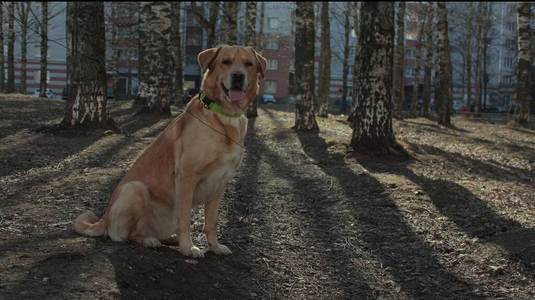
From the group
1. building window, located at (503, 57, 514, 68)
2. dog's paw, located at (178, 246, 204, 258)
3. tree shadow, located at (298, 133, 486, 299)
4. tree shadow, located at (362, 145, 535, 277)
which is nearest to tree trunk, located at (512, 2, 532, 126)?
tree shadow, located at (362, 145, 535, 277)

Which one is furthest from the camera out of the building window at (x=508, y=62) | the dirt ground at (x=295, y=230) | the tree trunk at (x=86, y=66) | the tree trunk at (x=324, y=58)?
the building window at (x=508, y=62)

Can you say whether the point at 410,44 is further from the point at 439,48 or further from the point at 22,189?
the point at 22,189

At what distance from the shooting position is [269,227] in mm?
6590

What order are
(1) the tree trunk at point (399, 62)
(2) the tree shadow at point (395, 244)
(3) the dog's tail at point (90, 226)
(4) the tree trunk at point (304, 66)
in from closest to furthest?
(3) the dog's tail at point (90, 226) → (2) the tree shadow at point (395, 244) → (4) the tree trunk at point (304, 66) → (1) the tree trunk at point (399, 62)

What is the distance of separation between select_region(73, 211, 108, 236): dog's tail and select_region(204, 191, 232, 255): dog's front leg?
33.0 inches

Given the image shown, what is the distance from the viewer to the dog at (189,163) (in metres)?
4.41

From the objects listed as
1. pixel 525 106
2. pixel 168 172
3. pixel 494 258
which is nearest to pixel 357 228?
pixel 494 258

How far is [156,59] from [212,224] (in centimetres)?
1204

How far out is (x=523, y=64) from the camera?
73.0 ft

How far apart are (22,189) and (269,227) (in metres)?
3.12

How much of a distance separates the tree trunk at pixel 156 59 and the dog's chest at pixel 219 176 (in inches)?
480

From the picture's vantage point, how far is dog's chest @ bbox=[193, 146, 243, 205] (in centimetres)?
445

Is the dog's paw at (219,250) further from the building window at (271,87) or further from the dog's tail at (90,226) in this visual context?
the building window at (271,87)

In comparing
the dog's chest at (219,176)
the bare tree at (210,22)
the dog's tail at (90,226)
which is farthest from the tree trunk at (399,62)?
the dog's tail at (90,226)
